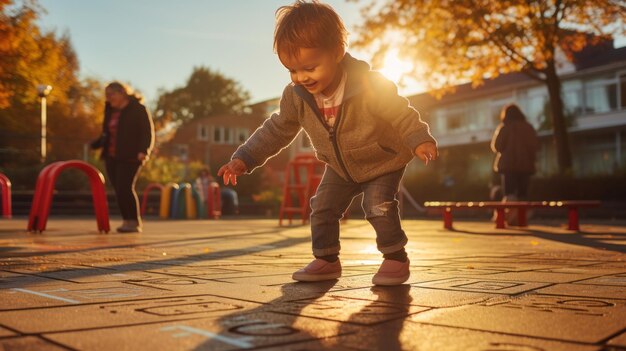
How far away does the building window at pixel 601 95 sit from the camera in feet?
109

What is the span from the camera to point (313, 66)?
130 inches

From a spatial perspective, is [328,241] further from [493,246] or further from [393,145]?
[493,246]

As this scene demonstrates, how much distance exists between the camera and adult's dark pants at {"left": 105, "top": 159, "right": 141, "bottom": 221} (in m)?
8.27

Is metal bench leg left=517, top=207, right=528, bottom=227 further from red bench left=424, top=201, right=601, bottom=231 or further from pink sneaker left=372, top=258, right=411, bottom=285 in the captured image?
pink sneaker left=372, top=258, right=411, bottom=285

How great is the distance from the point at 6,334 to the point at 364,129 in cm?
198

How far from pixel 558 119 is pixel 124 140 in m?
13.2

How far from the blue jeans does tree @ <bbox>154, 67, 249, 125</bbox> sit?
71.1 m

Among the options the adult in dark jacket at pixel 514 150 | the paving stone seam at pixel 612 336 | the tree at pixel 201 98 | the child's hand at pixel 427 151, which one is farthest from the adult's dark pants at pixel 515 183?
the tree at pixel 201 98

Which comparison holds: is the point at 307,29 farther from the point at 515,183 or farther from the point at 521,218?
the point at 521,218

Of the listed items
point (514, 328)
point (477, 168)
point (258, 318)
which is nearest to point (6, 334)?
point (258, 318)

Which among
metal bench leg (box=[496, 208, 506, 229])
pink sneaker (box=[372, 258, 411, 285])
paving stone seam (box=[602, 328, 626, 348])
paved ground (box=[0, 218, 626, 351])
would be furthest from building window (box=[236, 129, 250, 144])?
paving stone seam (box=[602, 328, 626, 348])

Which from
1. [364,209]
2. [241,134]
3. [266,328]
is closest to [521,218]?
[364,209]

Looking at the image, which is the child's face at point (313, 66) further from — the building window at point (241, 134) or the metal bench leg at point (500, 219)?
the building window at point (241, 134)

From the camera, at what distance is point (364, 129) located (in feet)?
11.3
